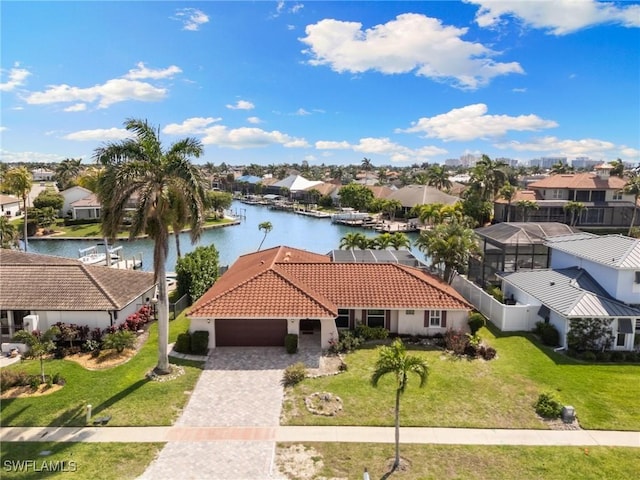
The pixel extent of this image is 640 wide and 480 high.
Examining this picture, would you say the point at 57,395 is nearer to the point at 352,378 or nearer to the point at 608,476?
the point at 352,378

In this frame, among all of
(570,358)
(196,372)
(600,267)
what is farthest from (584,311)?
(196,372)

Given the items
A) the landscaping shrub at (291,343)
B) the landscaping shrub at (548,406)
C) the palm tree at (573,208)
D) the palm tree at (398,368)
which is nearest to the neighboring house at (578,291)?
the landscaping shrub at (548,406)

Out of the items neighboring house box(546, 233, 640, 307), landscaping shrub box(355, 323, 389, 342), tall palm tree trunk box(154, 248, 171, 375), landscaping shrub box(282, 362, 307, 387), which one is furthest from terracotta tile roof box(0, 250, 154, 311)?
neighboring house box(546, 233, 640, 307)

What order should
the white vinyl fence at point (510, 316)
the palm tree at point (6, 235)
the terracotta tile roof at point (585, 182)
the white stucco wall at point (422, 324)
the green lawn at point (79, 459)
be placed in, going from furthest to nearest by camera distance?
the terracotta tile roof at point (585, 182)
the palm tree at point (6, 235)
the white vinyl fence at point (510, 316)
the white stucco wall at point (422, 324)
the green lawn at point (79, 459)

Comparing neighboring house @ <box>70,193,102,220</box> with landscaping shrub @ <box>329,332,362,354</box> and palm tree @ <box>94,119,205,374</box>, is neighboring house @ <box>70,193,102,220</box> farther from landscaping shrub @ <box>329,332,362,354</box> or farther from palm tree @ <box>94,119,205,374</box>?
landscaping shrub @ <box>329,332,362,354</box>

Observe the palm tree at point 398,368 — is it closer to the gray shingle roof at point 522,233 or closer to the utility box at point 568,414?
the utility box at point 568,414

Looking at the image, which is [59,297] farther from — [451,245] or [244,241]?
[244,241]
